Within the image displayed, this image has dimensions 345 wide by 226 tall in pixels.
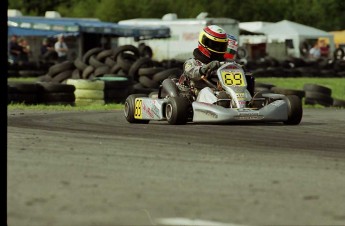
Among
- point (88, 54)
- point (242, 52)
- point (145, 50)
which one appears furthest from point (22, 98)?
point (242, 52)

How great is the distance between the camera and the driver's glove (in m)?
11.3

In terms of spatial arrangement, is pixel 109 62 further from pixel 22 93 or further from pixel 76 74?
pixel 22 93

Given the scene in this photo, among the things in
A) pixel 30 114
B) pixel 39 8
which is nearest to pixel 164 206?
pixel 30 114

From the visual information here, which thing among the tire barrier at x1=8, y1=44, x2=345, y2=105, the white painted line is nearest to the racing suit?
the tire barrier at x1=8, y1=44, x2=345, y2=105

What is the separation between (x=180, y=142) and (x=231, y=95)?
102 inches

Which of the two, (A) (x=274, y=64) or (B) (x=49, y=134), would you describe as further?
(A) (x=274, y=64)

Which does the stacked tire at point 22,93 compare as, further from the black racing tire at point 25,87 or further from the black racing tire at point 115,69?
the black racing tire at point 115,69

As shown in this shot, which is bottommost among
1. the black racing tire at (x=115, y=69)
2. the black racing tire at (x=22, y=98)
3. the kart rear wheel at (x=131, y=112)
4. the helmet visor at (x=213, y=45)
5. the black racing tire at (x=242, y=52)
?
the black racing tire at (x=242, y=52)

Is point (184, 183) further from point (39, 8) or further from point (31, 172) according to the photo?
point (39, 8)

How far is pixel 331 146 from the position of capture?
28.9 ft

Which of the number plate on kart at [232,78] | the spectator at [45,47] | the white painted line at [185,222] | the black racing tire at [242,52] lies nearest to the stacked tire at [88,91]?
the number plate on kart at [232,78]

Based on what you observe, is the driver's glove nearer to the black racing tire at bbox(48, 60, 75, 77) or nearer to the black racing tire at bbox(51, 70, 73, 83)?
the black racing tire at bbox(51, 70, 73, 83)

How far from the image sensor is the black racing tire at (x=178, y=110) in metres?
10.9

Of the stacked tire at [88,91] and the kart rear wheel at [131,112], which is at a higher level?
the kart rear wheel at [131,112]
